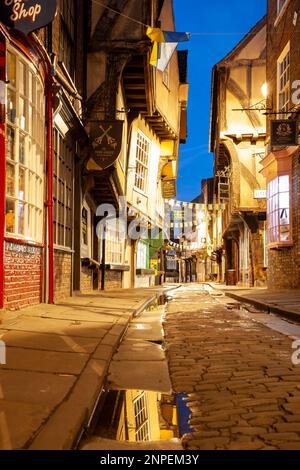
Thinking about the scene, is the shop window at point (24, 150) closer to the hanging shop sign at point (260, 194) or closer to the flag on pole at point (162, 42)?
the flag on pole at point (162, 42)

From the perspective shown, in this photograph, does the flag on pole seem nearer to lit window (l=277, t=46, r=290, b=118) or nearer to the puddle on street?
lit window (l=277, t=46, r=290, b=118)

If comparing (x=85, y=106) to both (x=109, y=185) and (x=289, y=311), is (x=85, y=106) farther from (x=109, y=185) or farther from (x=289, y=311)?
(x=289, y=311)

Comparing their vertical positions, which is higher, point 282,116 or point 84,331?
point 282,116

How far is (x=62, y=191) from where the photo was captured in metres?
11.8

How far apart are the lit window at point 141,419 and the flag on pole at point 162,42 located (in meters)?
10.7

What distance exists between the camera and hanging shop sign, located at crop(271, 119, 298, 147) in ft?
47.4

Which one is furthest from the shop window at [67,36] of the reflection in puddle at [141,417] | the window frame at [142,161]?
the reflection in puddle at [141,417]

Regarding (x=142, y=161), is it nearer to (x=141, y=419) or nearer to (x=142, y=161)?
(x=142, y=161)

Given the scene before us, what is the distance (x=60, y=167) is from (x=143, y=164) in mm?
11021

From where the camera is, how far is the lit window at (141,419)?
3181 mm

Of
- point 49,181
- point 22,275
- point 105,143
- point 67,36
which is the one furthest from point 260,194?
point 22,275

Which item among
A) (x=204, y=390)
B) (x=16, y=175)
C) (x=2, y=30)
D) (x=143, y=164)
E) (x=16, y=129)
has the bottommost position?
(x=204, y=390)
